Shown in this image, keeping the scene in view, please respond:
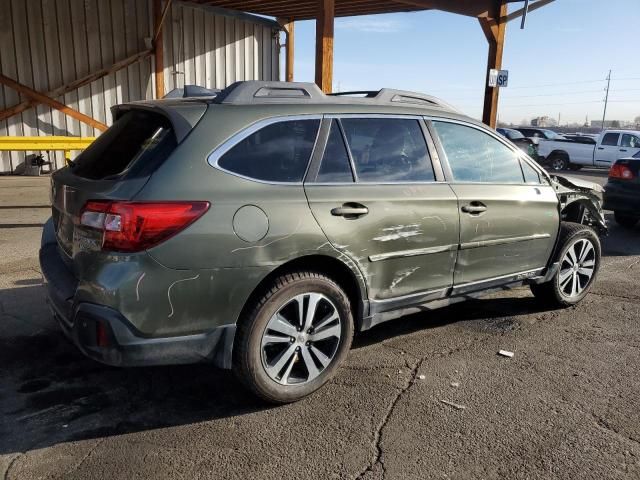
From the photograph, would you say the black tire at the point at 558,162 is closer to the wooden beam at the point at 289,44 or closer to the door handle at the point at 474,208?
the wooden beam at the point at 289,44

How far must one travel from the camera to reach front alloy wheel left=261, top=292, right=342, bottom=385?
306cm

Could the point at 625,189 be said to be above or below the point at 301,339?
above

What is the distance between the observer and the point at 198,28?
576 inches

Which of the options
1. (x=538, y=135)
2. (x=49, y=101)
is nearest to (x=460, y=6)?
(x=49, y=101)

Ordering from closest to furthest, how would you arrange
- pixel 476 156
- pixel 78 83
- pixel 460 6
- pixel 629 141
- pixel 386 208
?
pixel 386 208
pixel 476 156
pixel 460 6
pixel 78 83
pixel 629 141

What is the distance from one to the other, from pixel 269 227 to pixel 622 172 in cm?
770

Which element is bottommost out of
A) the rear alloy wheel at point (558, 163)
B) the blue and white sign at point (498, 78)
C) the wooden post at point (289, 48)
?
the rear alloy wheel at point (558, 163)

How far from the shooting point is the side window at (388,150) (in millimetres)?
3428

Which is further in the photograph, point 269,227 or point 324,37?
point 324,37

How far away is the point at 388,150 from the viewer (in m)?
3.60

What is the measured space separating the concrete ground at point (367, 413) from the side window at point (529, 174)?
1.19 metres

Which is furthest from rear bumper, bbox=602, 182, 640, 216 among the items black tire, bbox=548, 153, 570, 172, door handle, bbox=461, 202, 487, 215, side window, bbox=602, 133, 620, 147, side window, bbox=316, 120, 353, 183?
black tire, bbox=548, 153, 570, 172

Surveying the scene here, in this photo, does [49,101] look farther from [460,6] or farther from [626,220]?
[626,220]

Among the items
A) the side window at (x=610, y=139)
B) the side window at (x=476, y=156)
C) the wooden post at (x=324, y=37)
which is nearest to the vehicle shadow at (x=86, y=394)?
the side window at (x=476, y=156)
